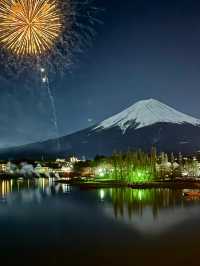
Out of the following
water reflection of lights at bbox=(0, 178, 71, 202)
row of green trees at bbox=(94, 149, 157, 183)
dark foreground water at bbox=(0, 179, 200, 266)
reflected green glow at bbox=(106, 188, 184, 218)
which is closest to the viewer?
dark foreground water at bbox=(0, 179, 200, 266)

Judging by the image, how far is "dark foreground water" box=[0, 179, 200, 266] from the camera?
1720 cm

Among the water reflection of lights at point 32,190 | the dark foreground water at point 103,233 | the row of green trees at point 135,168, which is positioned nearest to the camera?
the dark foreground water at point 103,233

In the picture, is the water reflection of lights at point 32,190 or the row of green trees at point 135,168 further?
the row of green trees at point 135,168

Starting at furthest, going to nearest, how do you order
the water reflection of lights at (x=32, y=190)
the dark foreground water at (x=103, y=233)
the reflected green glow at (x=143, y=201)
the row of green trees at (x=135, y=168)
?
the row of green trees at (x=135, y=168) → the water reflection of lights at (x=32, y=190) → the reflected green glow at (x=143, y=201) → the dark foreground water at (x=103, y=233)

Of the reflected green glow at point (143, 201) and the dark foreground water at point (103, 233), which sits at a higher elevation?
the reflected green glow at point (143, 201)

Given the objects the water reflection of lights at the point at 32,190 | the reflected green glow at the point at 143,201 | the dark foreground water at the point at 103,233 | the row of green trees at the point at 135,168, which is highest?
the row of green trees at the point at 135,168

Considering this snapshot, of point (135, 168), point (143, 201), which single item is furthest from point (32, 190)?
point (143, 201)

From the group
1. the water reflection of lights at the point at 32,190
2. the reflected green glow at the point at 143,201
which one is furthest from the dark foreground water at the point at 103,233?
the water reflection of lights at the point at 32,190

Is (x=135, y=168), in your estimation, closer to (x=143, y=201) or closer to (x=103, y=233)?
(x=143, y=201)

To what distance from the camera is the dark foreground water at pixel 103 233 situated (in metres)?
17.2

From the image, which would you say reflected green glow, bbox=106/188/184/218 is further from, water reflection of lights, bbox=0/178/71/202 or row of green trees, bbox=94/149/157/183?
row of green trees, bbox=94/149/157/183

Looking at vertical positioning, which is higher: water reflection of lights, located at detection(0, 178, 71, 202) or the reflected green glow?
water reflection of lights, located at detection(0, 178, 71, 202)

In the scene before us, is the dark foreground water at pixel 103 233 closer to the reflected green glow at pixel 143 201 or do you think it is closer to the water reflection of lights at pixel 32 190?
the reflected green glow at pixel 143 201

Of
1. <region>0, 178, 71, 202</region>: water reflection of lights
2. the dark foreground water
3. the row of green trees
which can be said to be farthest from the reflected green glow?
the row of green trees
